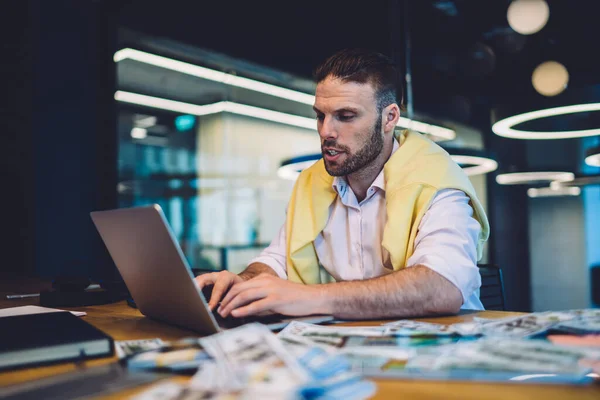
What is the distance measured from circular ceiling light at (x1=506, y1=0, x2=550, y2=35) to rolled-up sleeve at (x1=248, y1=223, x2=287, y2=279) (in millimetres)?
2350

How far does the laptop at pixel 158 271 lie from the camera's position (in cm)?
90

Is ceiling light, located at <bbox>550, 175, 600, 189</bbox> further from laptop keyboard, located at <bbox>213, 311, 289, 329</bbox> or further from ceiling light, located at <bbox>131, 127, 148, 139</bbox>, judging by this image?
ceiling light, located at <bbox>131, 127, 148, 139</bbox>

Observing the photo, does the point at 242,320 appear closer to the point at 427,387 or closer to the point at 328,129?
the point at 427,387

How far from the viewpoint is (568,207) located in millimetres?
4102

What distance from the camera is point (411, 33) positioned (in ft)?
16.7

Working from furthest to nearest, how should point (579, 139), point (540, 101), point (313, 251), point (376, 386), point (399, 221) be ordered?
point (579, 139) → point (540, 101) → point (313, 251) → point (399, 221) → point (376, 386)

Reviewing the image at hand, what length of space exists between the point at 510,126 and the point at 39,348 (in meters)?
2.06

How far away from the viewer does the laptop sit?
0.90 m

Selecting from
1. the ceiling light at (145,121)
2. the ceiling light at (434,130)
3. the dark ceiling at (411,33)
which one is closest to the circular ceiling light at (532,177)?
the dark ceiling at (411,33)

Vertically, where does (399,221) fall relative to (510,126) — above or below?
below

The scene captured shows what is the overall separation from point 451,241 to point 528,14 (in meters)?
2.51

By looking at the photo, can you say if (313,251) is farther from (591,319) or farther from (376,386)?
(376,386)

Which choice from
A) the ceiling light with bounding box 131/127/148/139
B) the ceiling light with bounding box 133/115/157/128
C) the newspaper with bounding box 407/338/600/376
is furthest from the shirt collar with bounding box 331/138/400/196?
the ceiling light with bounding box 133/115/157/128

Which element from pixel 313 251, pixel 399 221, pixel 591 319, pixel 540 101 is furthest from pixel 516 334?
pixel 540 101
